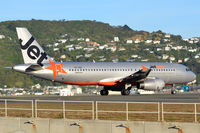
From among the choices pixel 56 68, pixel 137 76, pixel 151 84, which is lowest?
pixel 151 84

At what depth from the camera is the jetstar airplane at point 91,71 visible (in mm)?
51250

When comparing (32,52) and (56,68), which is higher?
(32,52)

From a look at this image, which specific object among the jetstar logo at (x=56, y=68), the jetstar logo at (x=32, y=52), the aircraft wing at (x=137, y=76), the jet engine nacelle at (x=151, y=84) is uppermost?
the jetstar logo at (x=32, y=52)

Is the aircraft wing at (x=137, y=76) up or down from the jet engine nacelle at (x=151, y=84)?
up

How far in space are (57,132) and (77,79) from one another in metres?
28.6

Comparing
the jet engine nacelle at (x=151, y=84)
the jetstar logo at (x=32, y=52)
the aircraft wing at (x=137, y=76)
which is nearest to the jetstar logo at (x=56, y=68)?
the jetstar logo at (x=32, y=52)

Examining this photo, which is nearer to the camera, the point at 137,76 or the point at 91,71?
the point at 137,76

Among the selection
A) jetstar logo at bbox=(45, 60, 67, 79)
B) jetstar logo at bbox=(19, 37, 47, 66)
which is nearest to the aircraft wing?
jetstar logo at bbox=(45, 60, 67, 79)

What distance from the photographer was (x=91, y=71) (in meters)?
53.2

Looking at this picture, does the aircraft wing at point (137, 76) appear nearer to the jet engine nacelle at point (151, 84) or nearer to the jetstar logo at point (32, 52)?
the jet engine nacelle at point (151, 84)

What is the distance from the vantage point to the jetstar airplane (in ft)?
168

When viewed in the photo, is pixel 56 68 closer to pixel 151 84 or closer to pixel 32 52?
pixel 32 52

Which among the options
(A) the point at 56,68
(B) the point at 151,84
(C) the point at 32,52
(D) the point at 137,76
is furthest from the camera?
(B) the point at 151,84

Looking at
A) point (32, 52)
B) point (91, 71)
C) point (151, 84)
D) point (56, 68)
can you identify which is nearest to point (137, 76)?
point (151, 84)
